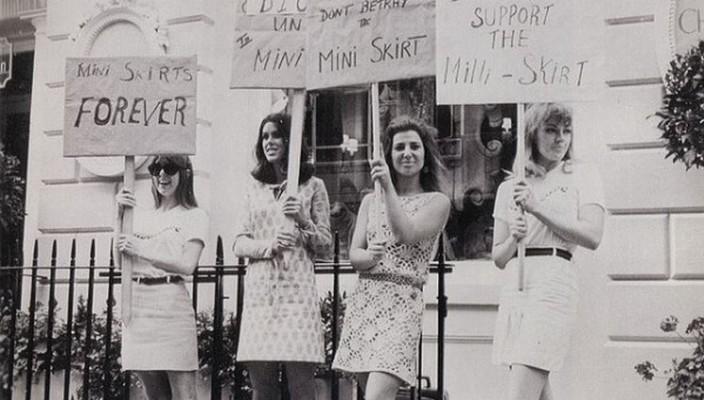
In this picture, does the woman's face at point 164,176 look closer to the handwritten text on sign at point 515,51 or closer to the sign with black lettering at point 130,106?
the sign with black lettering at point 130,106

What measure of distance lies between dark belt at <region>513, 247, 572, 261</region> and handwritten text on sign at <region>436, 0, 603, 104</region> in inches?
22.7

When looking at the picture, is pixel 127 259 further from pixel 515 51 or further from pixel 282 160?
pixel 515 51

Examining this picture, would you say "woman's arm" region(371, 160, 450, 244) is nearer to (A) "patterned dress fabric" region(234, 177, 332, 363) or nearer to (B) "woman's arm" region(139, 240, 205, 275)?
(A) "patterned dress fabric" region(234, 177, 332, 363)

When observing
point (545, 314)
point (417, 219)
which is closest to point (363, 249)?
point (417, 219)

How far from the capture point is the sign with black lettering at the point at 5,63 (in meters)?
5.46

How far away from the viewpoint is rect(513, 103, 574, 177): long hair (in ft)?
14.1

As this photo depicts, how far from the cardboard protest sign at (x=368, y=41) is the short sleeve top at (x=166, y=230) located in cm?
82

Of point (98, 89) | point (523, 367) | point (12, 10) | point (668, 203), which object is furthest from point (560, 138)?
point (12, 10)

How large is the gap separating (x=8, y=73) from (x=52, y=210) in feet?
2.38

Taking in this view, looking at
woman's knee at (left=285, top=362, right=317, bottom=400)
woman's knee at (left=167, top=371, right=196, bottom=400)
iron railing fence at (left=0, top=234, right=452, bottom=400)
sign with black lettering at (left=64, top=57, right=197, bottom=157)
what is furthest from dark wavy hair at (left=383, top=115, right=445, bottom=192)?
woman's knee at (left=167, top=371, right=196, bottom=400)

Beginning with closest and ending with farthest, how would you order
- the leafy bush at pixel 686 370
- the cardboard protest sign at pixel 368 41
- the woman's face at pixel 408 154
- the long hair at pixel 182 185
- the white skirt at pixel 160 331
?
the leafy bush at pixel 686 370, the woman's face at pixel 408 154, the cardboard protest sign at pixel 368 41, the white skirt at pixel 160 331, the long hair at pixel 182 185

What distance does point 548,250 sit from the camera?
13.9ft

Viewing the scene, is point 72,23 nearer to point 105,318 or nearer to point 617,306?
point 105,318

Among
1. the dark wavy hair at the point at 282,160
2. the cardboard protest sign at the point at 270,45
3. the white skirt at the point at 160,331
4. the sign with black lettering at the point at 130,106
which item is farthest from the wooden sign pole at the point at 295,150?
the white skirt at the point at 160,331
